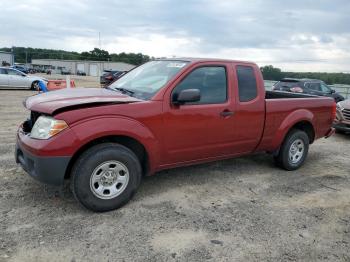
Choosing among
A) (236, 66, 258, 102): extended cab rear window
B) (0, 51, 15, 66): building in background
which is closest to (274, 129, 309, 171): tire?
(236, 66, 258, 102): extended cab rear window

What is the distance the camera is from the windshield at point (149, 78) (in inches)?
175

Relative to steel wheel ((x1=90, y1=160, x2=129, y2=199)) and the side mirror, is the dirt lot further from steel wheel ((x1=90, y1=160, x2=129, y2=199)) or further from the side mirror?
the side mirror

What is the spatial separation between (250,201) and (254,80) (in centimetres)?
184

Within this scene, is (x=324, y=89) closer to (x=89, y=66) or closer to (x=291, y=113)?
(x=291, y=113)

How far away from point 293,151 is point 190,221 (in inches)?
114

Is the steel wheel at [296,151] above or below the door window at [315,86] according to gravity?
below

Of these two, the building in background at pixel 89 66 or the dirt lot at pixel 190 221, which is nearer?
the dirt lot at pixel 190 221

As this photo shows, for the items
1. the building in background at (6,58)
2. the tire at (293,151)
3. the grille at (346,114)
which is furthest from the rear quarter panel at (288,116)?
the building in background at (6,58)

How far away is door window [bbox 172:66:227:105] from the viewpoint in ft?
14.9

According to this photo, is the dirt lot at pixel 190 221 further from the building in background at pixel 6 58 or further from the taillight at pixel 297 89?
the building in background at pixel 6 58

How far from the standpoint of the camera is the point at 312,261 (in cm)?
323

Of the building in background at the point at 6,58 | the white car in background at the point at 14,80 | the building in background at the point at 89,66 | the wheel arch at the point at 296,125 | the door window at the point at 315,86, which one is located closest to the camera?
the wheel arch at the point at 296,125

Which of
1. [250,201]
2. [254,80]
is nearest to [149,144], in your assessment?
[250,201]

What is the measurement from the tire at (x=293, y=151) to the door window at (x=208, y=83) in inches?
65.9
